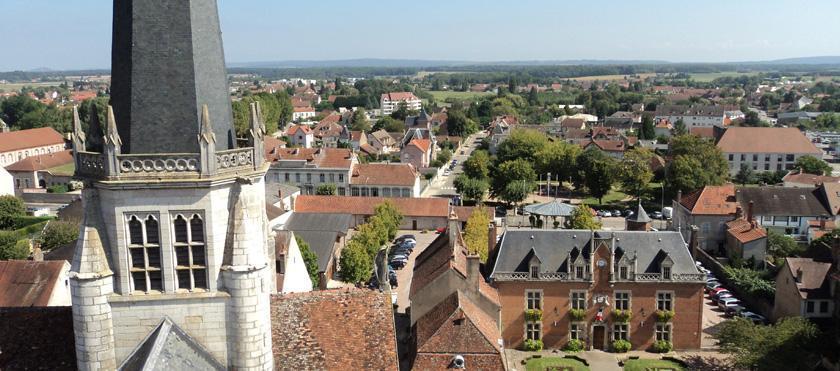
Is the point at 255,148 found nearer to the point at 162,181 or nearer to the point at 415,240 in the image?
the point at 162,181

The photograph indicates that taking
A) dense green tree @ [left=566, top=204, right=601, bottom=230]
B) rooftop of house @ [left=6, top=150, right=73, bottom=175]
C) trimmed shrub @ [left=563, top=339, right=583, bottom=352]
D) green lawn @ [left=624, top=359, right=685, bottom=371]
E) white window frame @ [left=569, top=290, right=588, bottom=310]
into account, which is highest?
rooftop of house @ [left=6, top=150, right=73, bottom=175]

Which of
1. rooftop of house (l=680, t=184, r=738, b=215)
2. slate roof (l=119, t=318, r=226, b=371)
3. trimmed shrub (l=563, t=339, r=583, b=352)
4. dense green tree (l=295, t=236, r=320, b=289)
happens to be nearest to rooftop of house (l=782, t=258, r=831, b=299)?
trimmed shrub (l=563, t=339, r=583, b=352)

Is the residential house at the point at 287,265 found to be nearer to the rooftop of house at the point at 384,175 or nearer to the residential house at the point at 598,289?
the residential house at the point at 598,289

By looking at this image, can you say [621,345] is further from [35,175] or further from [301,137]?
[301,137]

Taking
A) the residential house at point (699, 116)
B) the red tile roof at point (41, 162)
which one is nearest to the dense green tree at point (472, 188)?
the red tile roof at point (41, 162)

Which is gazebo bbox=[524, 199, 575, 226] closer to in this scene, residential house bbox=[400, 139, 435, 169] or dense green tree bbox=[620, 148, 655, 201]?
dense green tree bbox=[620, 148, 655, 201]

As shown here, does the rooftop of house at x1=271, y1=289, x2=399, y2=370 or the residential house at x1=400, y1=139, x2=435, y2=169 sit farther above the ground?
the rooftop of house at x1=271, y1=289, x2=399, y2=370

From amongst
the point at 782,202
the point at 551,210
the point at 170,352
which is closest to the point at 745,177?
the point at 782,202
